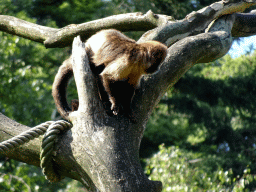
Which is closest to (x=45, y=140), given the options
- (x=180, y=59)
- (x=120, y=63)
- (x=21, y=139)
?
(x=21, y=139)

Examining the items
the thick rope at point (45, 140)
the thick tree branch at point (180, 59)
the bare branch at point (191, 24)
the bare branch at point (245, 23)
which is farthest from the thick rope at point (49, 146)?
the bare branch at point (245, 23)

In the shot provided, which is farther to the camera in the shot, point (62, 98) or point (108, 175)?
point (62, 98)

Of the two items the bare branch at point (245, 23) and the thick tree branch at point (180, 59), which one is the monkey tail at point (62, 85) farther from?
the bare branch at point (245, 23)

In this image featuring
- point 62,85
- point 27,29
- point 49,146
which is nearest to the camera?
point 49,146

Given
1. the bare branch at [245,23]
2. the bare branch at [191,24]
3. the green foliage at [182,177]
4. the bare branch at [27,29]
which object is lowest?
the green foliage at [182,177]

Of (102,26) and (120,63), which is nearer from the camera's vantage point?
(120,63)

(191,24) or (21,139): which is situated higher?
(21,139)

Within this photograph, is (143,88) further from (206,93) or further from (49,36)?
(206,93)

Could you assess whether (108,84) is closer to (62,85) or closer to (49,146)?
(62,85)

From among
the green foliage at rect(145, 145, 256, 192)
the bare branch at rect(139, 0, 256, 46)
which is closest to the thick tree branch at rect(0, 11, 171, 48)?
the bare branch at rect(139, 0, 256, 46)

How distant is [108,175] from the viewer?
1.85 metres

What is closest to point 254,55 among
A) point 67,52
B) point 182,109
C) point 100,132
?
point 182,109

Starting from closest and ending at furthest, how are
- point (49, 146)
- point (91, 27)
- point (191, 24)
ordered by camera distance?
1. point (49, 146)
2. point (191, 24)
3. point (91, 27)

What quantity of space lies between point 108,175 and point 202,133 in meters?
10.7
